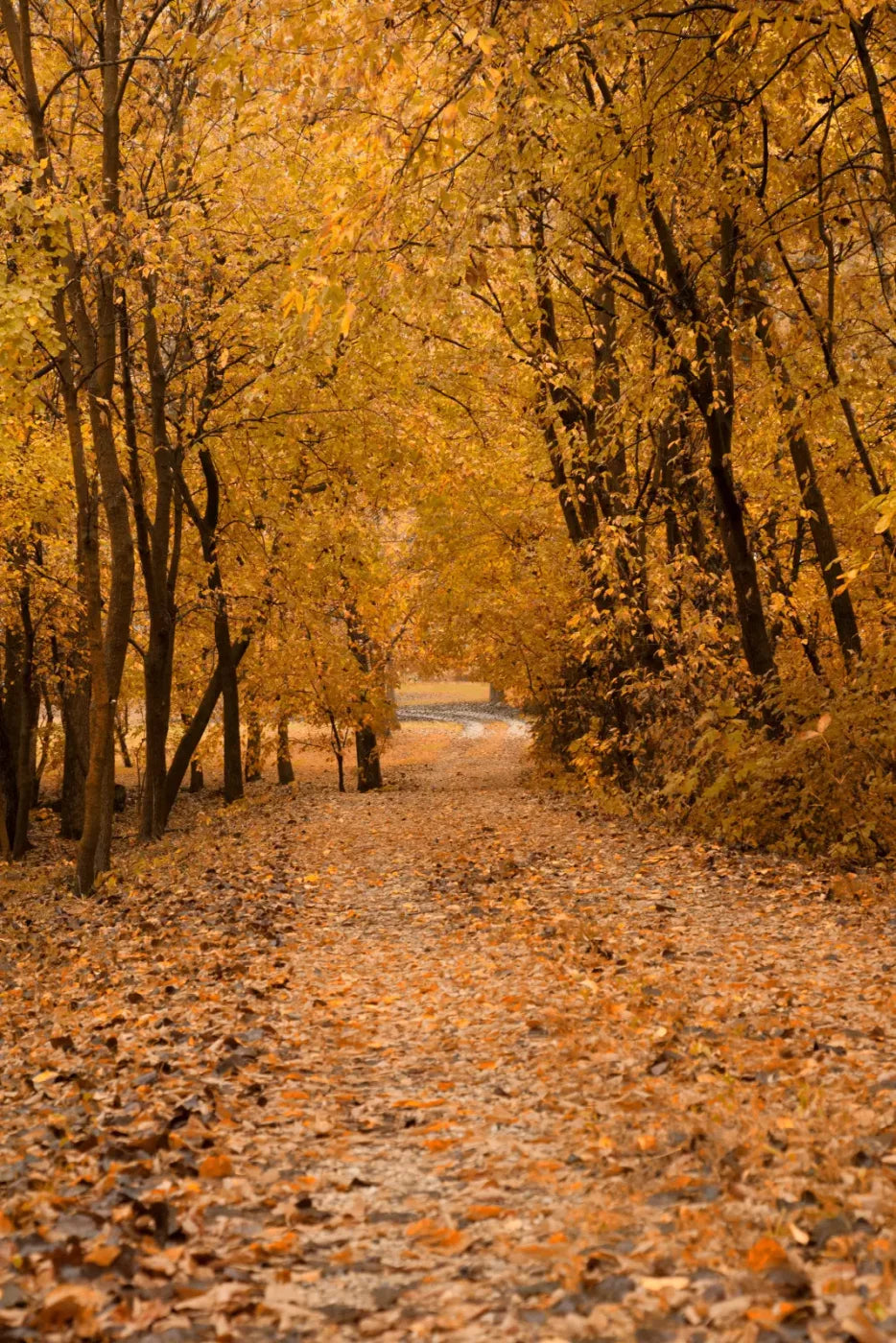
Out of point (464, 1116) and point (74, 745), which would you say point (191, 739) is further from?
point (464, 1116)

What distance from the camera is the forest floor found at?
125 inches

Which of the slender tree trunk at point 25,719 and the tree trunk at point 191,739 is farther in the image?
the slender tree trunk at point 25,719

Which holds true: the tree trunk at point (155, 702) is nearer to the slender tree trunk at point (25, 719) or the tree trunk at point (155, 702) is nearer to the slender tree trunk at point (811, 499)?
the slender tree trunk at point (25, 719)

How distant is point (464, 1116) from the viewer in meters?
4.74

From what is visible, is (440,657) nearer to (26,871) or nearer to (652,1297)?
(26,871)

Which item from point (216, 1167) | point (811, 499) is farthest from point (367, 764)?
point (216, 1167)

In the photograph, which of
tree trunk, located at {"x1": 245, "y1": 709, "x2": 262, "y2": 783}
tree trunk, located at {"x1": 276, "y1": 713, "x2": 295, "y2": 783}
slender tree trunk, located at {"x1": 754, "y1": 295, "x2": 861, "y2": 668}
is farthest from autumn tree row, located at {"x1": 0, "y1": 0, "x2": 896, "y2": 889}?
tree trunk, located at {"x1": 245, "y1": 709, "x2": 262, "y2": 783}

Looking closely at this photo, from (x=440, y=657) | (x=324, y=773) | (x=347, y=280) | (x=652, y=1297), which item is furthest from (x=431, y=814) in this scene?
(x=324, y=773)

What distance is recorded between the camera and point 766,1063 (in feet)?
16.0

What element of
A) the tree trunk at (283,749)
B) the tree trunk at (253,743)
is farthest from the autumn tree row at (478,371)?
the tree trunk at (253,743)

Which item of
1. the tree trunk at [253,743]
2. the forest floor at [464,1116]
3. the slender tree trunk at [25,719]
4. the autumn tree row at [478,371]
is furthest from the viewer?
the tree trunk at [253,743]

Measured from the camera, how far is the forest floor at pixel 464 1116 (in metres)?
3.17

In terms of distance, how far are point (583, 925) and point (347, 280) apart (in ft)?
15.6

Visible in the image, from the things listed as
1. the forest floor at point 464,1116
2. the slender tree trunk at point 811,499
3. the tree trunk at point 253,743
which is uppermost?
the slender tree trunk at point 811,499
